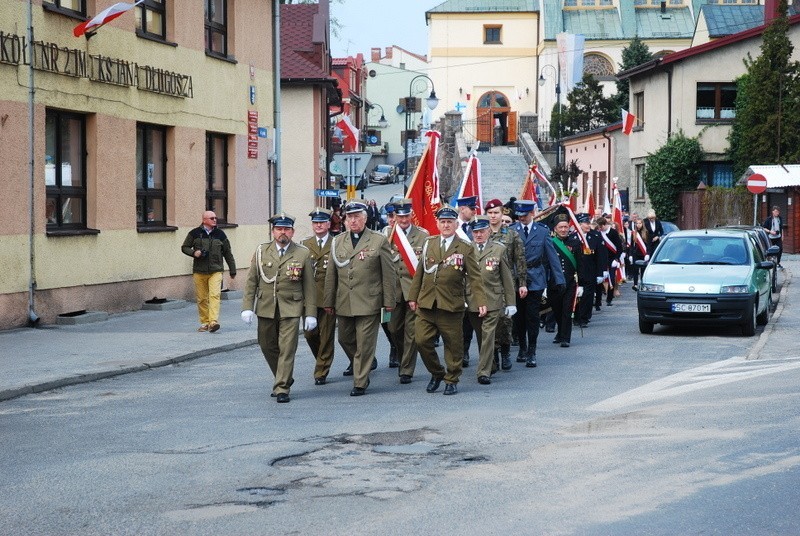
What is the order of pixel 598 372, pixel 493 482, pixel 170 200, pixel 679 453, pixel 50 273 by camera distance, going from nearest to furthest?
1. pixel 493 482
2. pixel 679 453
3. pixel 598 372
4. pixel 50 273
5. pixel 170 200

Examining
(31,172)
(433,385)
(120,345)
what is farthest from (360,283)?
(31,172)

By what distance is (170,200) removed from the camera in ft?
78.0

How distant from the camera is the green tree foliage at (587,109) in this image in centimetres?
6203

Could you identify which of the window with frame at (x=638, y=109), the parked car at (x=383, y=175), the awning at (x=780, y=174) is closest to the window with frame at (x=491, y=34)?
the parked car at (x=383, y=175)

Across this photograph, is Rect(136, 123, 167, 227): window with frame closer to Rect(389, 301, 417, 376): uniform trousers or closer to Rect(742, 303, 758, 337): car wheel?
Rect(389, 301, 417, 376): uniform trousers

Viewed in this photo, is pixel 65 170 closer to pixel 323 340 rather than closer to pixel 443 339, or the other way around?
pixel 323 340

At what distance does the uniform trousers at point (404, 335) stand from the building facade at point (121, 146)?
7.07 meters

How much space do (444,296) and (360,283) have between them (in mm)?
852

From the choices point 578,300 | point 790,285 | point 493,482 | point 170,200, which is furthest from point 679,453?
point 790,285

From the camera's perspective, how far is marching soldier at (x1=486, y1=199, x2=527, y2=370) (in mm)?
13891

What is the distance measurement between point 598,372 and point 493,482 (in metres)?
6.17

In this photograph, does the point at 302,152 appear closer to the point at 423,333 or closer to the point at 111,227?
the point at 111,227

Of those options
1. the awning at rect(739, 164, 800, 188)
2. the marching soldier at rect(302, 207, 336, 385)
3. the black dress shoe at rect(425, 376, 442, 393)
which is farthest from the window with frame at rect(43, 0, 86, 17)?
the awning at rect(739, 164, 800, 188)

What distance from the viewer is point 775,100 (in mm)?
42438
